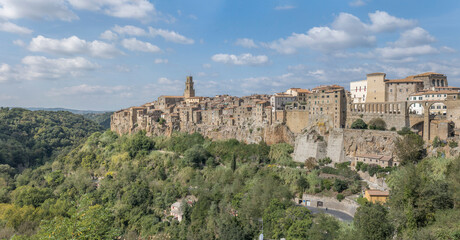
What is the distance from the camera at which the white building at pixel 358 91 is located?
39891 mm

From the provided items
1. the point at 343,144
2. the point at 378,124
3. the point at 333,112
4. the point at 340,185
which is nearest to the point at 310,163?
the point at 343,144

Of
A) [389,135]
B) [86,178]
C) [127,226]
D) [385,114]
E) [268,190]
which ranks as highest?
[385,114]

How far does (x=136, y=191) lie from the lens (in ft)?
122

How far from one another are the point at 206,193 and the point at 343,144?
15.8 m

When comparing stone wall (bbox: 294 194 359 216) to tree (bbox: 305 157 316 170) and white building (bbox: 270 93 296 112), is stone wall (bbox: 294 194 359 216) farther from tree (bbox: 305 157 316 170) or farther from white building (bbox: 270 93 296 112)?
white building (bbox: 270 93 296 112)

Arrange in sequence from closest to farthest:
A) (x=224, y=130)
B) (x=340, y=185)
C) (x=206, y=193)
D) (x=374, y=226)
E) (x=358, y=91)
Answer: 1. (x=374, y=226)
2. (x=340, y=185)
3. (x=206, y=193)
4. (x=358, y=91)
5. (x=224, y=130)

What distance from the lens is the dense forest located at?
16.8 meters

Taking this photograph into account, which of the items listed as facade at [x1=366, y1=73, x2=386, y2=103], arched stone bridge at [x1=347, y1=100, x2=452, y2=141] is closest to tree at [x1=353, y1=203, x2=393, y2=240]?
arched stone bridge at [x1=347, y1=100, x2=452, y2=141]

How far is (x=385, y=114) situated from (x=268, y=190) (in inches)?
631

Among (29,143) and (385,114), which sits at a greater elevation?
(385,114)

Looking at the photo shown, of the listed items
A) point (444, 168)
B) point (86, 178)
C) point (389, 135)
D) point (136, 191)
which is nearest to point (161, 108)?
point (86, 178)

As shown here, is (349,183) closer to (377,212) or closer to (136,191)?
(377,212)

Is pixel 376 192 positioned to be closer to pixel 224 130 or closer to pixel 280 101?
pixel 280 101

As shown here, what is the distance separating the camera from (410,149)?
26859mm
